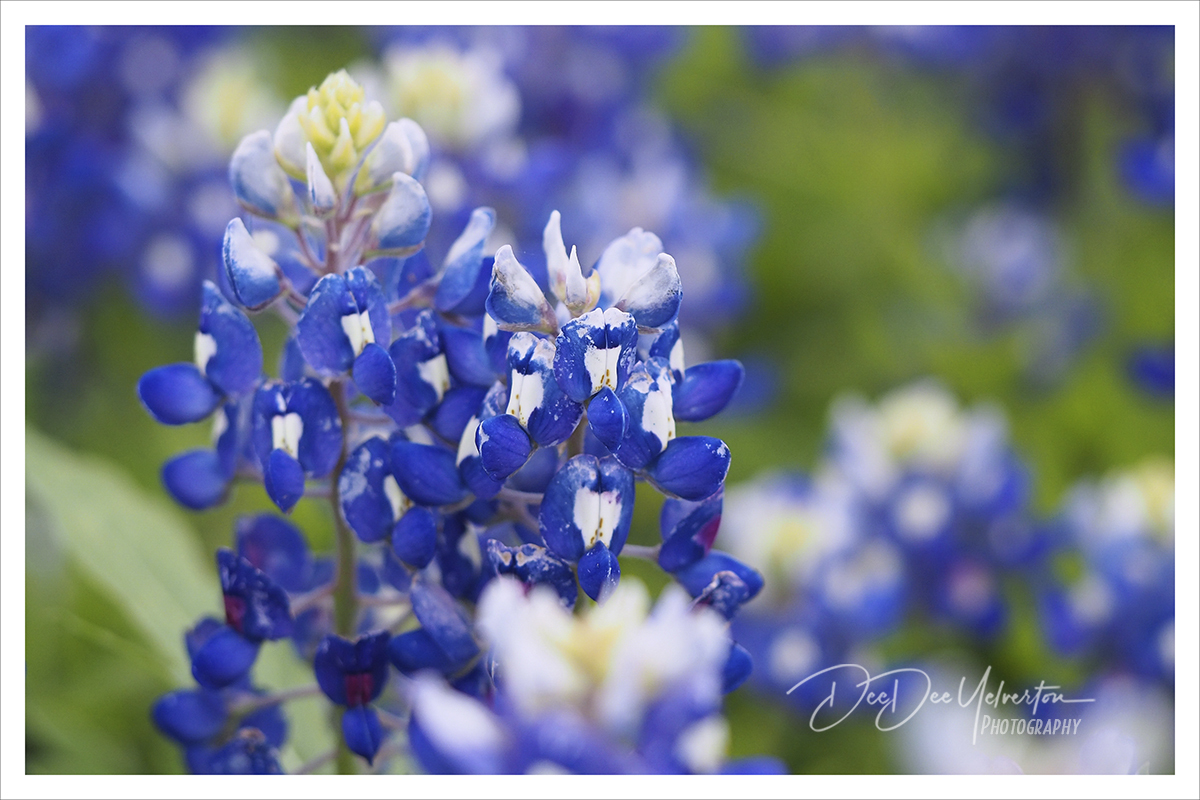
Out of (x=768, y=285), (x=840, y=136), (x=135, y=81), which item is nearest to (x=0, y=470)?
(x=135, y=81)

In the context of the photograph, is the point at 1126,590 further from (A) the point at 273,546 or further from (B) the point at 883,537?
(A) the point at 273,546

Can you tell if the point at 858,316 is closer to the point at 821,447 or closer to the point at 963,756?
the point at 821,447

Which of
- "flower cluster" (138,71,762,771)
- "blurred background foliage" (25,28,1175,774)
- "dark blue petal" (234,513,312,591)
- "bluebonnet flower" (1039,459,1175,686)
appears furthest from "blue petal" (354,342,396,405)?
"bluebonnet flower" (1039,459,1175,686)

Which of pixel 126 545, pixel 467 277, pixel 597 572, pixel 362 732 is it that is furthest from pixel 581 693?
pixel 126 545

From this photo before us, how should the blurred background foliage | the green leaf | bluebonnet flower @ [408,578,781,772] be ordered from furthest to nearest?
the blurred background foliage < the green leaf < bluebonnet flower @ [408,578,781,772]

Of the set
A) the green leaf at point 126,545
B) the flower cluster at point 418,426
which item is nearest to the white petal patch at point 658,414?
the flower cluster at point 418,426

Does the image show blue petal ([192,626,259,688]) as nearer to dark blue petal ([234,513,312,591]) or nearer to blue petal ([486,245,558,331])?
dark blue petal ([234,513,312,591])
